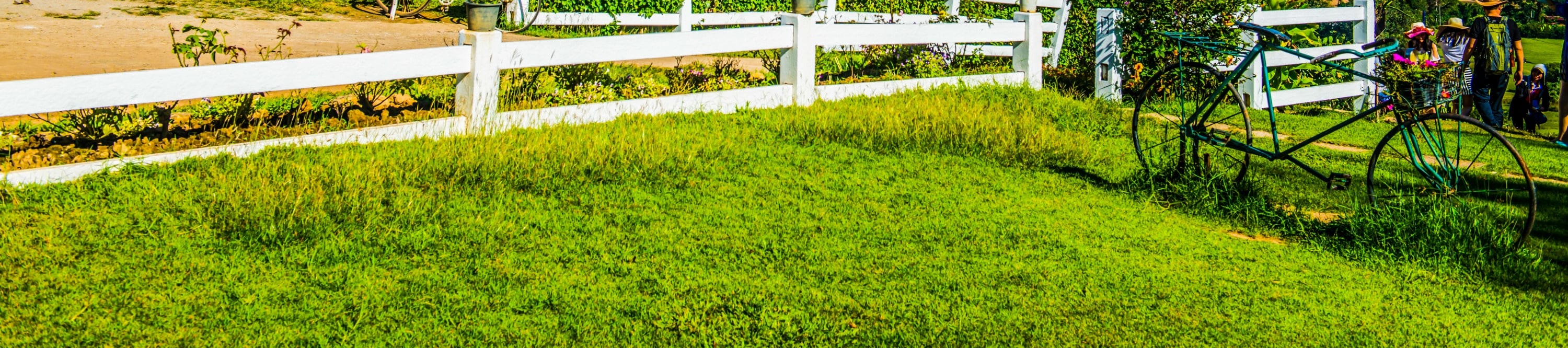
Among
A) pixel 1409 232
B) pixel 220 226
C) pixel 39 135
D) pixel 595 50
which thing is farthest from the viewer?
pixel 595 50

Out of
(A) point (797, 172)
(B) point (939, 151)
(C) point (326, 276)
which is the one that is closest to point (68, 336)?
(C) point (326, 276)

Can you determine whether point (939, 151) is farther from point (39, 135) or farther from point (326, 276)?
point (39, 135)

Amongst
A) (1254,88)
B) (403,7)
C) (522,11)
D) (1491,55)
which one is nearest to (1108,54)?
(1254,88)

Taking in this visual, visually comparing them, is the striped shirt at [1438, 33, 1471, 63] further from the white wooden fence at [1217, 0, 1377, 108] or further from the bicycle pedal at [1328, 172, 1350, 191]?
the bicycle pedal at [1328, 172, 1350, 191]

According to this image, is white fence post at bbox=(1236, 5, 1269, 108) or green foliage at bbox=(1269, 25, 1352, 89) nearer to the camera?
white fence post at bbox=(1236, 5, 1269, 108)

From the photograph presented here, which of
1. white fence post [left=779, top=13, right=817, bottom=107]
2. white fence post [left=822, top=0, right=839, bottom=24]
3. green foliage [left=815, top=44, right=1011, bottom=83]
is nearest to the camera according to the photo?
white fence post [left=779, top=13, right=817, bottom=107]

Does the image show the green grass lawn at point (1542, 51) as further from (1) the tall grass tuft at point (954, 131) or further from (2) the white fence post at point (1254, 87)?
(1) the tall grass tuft at point (954, 131)

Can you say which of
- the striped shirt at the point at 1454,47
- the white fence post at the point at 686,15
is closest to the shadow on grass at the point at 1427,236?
the striped shirt at the point at 1454,47

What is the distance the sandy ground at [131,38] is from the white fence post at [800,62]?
7.82 ft

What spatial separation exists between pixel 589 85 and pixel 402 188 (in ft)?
8.73

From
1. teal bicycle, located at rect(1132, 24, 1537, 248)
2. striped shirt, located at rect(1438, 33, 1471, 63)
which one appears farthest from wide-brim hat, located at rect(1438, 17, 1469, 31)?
teal bicycle, located at rect(1132, 24, 1537, 248)

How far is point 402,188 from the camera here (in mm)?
5258

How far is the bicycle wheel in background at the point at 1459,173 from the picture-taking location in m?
4.87

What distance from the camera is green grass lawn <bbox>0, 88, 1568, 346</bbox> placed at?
156 inches
